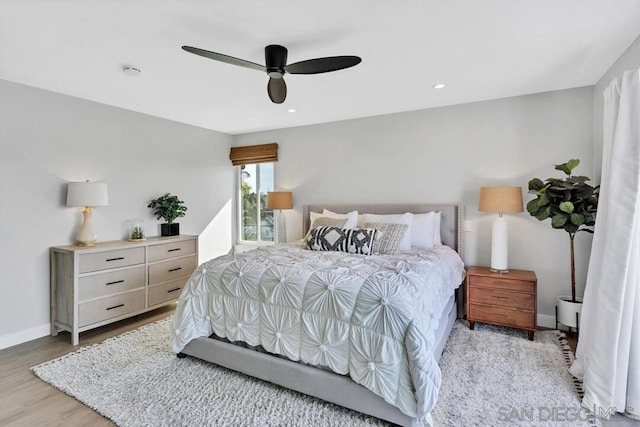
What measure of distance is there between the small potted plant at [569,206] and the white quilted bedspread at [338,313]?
3.47ft

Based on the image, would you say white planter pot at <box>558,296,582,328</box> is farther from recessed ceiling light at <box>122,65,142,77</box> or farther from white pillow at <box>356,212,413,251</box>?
recessed ceiling light at <box>122,65,142,77</box>

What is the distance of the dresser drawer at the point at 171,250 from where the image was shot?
3666 mm

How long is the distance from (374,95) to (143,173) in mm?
2994

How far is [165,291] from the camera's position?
3.78 metres

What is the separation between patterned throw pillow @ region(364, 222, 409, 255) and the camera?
318 cm

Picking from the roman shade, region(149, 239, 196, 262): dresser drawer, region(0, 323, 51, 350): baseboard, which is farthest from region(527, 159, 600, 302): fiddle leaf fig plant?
region(0, 323, 51, 350): baseboard

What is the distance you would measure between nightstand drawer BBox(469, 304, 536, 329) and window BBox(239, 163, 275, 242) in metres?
3.14

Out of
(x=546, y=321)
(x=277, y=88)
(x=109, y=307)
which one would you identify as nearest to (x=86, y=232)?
(x=109, y=307)

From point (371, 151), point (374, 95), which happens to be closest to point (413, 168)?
point (371, 151)

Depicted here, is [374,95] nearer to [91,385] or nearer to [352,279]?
[352,279]

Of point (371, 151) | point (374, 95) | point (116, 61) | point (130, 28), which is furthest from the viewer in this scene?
point (371, 151)

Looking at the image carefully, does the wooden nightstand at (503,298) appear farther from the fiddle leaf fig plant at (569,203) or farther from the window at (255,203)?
the window at (255,203)

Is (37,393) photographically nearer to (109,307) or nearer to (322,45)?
(109,307)

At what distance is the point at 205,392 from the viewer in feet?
7.07
